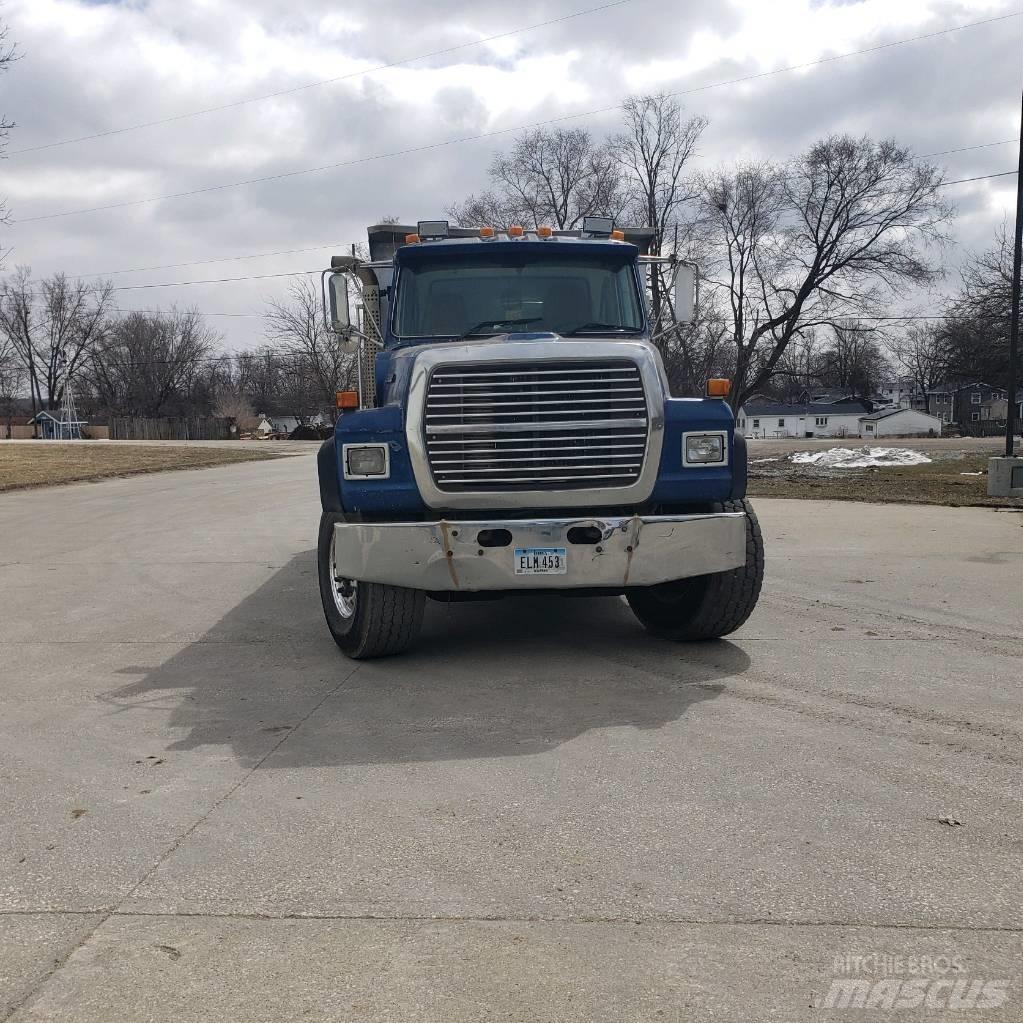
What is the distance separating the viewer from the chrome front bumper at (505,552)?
18.5 feet

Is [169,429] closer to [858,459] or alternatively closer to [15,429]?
[15,429]

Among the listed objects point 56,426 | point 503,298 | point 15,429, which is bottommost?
point 15,429

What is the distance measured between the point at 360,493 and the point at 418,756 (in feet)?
5.78

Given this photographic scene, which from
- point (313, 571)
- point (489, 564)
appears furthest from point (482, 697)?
point (313, 571)

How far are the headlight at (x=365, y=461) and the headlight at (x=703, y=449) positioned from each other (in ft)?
5.54

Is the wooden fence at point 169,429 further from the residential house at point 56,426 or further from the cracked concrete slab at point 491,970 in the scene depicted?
the cracked concrete slab at point 491,970

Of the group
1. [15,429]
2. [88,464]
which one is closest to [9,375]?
[15,429]

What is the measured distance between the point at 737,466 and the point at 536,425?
1221mm

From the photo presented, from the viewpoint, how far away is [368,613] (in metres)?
6.07

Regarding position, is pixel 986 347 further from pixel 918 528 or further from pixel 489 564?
pixel 489 564

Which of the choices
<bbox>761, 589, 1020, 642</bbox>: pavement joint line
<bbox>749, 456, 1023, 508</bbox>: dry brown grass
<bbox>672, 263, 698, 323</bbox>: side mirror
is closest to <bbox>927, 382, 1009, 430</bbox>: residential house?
<bbox>749, 456, 1023, 508</bbox>: dry brown grass

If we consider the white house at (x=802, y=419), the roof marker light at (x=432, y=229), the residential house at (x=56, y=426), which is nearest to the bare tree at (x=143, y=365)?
the residential house at (x=56, y=426)

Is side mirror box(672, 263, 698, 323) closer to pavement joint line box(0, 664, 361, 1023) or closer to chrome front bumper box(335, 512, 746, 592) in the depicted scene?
chrome front bumper box(335, 512, 746, 592)

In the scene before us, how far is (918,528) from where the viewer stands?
1284 centimetres
